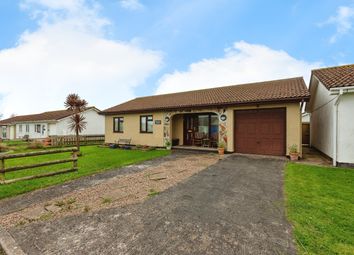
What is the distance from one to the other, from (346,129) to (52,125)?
28835mm

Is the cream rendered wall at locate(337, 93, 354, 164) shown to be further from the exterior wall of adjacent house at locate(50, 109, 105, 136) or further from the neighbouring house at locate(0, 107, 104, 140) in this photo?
the exterior wall of adjacent house at locate(50, 109, 105, 136)

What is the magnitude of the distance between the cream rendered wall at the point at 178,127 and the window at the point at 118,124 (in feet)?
15.9

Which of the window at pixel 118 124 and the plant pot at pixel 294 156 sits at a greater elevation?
the window at pixel 118 124

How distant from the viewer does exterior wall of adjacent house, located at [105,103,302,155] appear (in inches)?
388

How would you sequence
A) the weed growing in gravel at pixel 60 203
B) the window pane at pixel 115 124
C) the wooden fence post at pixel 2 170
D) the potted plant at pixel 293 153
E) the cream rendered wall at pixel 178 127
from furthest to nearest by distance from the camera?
the window pane at pixel 115 124 < the cream rendered wall at pixel 178 127 < the potted plant at pixel 293 153 < the wooden fence post at pixel 2 170 < the weed growing in gravel at pixel 60 203

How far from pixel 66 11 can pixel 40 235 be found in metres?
10.9

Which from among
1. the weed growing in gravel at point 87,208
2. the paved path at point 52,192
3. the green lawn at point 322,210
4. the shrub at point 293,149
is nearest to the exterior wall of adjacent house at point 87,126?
the paved path at point 52,192

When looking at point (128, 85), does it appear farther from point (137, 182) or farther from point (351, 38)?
point (351, 38)

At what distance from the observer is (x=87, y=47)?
46.9 feet

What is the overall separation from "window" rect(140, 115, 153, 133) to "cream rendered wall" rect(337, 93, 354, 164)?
1126cm

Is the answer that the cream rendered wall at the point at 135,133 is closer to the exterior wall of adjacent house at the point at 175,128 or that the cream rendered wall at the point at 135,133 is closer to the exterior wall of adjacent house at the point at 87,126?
the exterior wall of adjacent house at the point at 175,128

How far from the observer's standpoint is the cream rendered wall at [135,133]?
1459cm

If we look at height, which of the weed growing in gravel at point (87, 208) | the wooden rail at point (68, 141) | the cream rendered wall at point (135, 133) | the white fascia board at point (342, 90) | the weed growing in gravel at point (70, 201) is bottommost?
the weed growing in gravel at point (70, 201)

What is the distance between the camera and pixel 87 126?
88.4 ft
